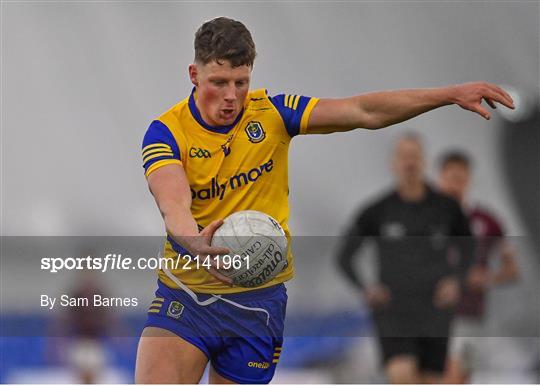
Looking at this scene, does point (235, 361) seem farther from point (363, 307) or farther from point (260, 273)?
point (363, 307)

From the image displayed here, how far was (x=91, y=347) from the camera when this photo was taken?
23.8 feet

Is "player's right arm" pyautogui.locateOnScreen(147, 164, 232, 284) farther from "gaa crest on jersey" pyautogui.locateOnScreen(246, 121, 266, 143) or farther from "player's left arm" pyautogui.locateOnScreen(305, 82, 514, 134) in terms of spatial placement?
"player's left arm" pyautogui.locateOnScreen(305, 82, 514, 134)

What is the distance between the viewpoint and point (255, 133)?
15.0 ft

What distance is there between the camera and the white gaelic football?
13.9 feet

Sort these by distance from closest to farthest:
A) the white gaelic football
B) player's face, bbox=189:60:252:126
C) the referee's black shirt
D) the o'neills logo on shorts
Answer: the white gaelic football, player's face, bbox=189:60:252:126, the o'neills logo on shorts, the referee's black shirt

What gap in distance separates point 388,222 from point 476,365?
1423mm

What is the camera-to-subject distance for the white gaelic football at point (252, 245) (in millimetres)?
4242

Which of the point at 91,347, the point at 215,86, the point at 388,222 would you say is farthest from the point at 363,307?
the point at 215,86

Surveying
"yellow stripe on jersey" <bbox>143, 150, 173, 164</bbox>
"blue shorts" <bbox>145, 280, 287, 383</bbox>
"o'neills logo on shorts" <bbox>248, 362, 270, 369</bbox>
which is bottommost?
"o'neills logo on shorts" <bbox>248, 362, 270, 369</bbox>

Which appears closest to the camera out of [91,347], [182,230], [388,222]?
[182,230]

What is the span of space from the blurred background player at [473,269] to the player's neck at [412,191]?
35 centimetres

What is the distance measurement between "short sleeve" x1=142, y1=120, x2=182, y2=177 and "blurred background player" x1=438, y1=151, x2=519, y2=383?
3138 mm

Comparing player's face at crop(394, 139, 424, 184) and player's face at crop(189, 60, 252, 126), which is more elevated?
player's face at crop(394, 139, 424, 184)

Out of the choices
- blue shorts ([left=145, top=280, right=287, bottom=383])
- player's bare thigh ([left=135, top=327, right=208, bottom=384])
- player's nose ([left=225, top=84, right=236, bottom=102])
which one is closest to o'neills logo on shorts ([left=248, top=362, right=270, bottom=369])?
blue shorts ([left=145, top=280, right=287, bottom=383])
